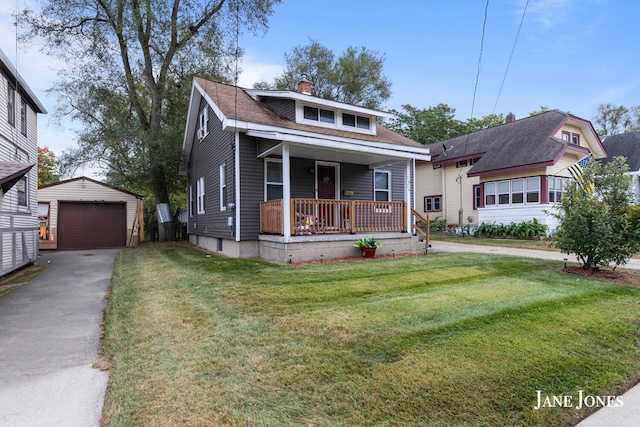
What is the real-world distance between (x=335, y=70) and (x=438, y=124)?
477 inches

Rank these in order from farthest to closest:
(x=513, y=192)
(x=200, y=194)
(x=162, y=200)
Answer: (x=162, y=200)
(x=513, y=192)
(x=200, y=194)

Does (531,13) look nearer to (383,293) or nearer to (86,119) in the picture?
(383,293)

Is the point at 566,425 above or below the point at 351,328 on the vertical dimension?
below

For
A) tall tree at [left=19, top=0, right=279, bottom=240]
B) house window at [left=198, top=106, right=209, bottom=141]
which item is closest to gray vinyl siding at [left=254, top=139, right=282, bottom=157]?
house window at [left=198, top=106, right=209, bottom=141]

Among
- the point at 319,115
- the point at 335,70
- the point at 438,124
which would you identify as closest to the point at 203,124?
the point at 319,115

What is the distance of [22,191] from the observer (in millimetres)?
10219

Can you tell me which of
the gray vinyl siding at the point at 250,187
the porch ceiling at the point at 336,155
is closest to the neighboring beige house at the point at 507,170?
the porch ceiling at the point at 336,155

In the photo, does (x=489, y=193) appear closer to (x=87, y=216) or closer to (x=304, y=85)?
(x=304, y=85)

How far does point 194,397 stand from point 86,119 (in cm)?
1948

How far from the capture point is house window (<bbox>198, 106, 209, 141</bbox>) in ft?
42.1

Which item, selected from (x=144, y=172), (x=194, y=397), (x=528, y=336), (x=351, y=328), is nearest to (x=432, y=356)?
(x=351, y=328)

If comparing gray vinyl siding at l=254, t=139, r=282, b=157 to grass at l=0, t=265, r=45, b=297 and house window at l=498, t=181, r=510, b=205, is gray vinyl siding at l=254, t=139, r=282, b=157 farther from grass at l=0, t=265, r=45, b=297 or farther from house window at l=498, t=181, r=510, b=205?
house window at l=498, t=181, r=510, b=205

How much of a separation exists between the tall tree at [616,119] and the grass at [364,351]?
4370 centimetres

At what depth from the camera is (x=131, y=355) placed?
3.42m
